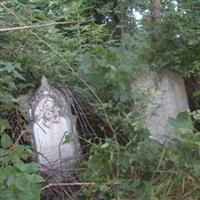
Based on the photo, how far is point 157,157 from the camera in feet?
5.81

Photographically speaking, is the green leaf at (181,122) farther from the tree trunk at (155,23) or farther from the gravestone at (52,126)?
the tree trunk at (155,23)

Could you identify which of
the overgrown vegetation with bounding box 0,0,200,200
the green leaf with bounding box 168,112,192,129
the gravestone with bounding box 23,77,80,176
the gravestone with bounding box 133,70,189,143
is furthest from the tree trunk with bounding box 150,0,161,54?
the green leaf with bounding box 168,112,192,129

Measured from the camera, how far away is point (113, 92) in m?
2.01

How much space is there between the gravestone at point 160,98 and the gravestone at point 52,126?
0.37 meters

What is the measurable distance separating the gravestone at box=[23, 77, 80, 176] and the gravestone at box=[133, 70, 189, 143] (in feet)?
1.20

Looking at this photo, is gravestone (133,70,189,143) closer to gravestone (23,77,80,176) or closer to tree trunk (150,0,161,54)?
tree trunk (150,0,161,54)

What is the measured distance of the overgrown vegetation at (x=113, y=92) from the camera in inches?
64.9

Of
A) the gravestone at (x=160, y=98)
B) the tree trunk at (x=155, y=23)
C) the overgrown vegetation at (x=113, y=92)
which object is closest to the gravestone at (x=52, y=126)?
the overgrown vegetation at (x=113, y=92)

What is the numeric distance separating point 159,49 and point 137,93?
487 millimetres

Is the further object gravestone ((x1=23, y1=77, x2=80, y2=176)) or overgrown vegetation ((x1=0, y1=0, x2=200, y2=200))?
gravestone ((x1=23, y1=77, x2=80, y2=176))

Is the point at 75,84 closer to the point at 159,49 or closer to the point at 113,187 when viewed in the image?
the point at 159,49

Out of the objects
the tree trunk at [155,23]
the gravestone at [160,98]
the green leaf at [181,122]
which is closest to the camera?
the green leaf at [181,122]

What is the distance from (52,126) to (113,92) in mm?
349

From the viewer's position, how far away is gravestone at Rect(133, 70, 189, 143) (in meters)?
2.04
